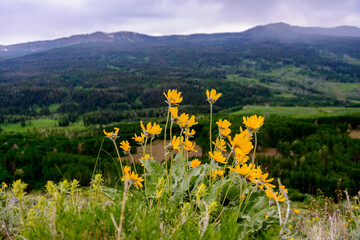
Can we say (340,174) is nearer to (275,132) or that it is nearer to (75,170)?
(275,132)

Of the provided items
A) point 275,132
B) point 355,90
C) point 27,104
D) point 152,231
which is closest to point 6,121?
point 27,104

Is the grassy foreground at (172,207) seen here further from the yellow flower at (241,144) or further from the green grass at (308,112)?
the green grass at (308,112)

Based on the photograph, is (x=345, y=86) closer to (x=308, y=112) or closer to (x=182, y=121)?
(x=308, y=112)

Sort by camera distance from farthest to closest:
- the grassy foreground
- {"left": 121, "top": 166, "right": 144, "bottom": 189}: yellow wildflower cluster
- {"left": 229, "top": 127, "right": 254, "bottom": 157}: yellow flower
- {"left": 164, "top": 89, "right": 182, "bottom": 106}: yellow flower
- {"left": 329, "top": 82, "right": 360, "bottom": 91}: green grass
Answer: {"left": 329, "top": 82, "right": 360, "bottom": 91}: green grass → {"left": 121, "top": 166, "right": 144, "bottom": 189}: yellow wildflower cluster → {"left": 164, "top": 89, "right": 182, "bottom": 106}: yellow flower → {"left": 229, "top": 127, "right": 254, "bottom": 157}: yellow flower → the grassy foreground

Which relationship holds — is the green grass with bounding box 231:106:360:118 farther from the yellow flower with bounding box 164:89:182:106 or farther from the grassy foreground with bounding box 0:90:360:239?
the yellow flower with bounding box 164:89:182:106

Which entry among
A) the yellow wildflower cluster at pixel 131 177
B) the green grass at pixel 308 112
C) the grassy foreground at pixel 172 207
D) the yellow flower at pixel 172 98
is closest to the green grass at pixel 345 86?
the green grass at pixel 308 112

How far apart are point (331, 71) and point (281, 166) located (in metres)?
235

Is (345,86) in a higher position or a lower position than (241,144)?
lower

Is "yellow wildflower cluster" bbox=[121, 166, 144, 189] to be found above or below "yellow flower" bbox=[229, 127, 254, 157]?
below

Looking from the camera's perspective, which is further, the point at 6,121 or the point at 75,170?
the point at 6,121

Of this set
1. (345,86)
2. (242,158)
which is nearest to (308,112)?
(242,158)

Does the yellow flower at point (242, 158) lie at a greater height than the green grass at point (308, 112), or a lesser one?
greater

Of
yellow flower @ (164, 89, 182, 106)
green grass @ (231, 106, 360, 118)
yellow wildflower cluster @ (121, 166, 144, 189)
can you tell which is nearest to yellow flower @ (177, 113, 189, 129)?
yellow flower @ (164, 89, 182, 106)

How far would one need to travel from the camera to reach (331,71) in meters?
198
